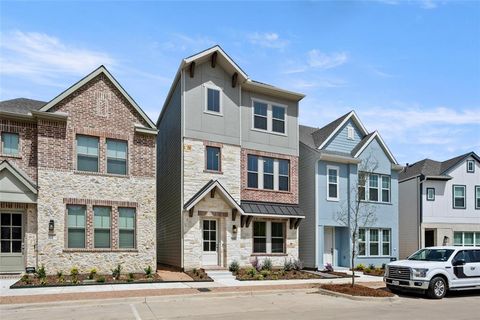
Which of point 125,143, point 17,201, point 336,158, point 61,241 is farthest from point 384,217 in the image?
point 17,201

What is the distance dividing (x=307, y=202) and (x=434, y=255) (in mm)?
8797

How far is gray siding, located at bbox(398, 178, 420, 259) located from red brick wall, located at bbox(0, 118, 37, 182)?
77.7 feet

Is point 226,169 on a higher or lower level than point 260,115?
lower

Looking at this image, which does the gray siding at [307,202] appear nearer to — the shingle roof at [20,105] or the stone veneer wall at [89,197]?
the stone veneer wall at [89,197]

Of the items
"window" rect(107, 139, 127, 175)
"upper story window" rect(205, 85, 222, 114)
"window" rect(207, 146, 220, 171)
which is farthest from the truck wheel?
"window" rect(107, 139, 127, 175)

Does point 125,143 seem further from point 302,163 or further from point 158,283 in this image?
point 302,163

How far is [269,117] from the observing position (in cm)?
2397

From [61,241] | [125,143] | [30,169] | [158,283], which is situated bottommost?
[158,283]

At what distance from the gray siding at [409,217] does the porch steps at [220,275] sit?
15.4 meters

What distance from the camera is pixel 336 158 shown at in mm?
24953

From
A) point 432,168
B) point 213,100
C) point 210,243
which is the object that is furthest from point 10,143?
point 432,168

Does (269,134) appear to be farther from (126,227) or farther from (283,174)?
(126,227)

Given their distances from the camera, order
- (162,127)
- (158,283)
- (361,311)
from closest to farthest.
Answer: (361,311), (158,283), (162,127)

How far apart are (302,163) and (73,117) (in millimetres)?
12943
